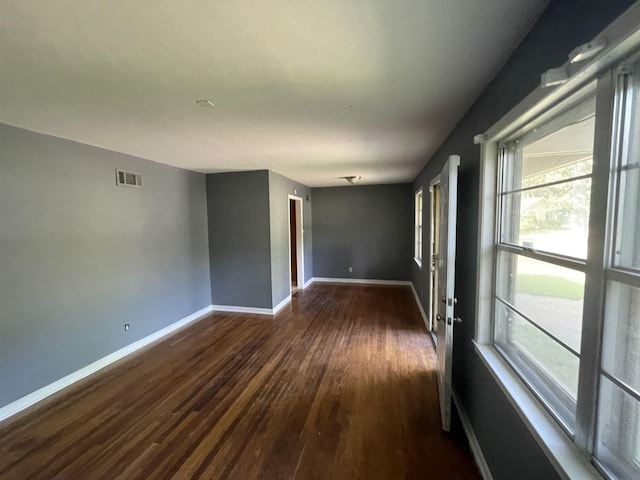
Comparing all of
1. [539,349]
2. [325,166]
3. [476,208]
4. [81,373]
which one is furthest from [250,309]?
[539,349]

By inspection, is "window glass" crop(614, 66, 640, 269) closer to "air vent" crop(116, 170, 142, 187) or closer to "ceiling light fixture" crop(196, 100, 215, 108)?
"ceiling light fixture" crop(196, 100, 215, 108)

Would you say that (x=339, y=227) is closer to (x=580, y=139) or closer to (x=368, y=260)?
(x=368, y=260)

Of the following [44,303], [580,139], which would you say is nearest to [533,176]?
[580,139]

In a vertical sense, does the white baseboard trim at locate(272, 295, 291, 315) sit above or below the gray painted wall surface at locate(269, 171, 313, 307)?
below

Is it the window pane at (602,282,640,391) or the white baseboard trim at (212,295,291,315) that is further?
the white baseboard trim at (212,295,291,315)

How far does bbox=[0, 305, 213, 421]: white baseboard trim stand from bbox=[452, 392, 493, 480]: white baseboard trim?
11.3ft

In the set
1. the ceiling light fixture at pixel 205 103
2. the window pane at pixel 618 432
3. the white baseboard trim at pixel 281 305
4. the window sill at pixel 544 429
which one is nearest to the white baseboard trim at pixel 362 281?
the white baseboard trim at pixel 281 305

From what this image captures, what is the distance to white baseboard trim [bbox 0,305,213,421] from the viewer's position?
89.8 inches

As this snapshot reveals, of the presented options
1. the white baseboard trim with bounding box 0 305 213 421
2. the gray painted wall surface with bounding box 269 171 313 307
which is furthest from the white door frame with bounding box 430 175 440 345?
the white baseboard trim with bounding box 0 305 213 421

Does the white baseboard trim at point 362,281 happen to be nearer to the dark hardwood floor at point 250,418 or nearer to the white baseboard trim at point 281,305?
the white baseboard trim at point 281,305

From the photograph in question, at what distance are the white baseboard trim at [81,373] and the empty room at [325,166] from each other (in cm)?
1

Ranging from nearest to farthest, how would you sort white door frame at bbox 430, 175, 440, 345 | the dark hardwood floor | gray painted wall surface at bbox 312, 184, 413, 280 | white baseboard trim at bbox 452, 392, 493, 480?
white baseboard trim at bbox 452, 392, 493, 480
the dark hardwood floor
white door frame at bbox 430, 175, 440, 345
gray painted wall surface at bbox 312, 184, 413, 280

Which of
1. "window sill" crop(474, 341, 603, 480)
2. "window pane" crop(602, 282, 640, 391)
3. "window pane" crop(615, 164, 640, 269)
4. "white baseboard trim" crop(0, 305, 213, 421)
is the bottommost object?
"white baseboard trim" crop(0, 305, 213, 421)

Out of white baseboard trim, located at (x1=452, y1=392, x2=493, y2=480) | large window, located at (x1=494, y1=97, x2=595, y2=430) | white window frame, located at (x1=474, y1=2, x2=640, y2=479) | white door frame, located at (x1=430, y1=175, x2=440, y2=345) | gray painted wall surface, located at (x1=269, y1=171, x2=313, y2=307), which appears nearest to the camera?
white window frame, located at (x1=474, y1=2, x2=640, y2=479)
